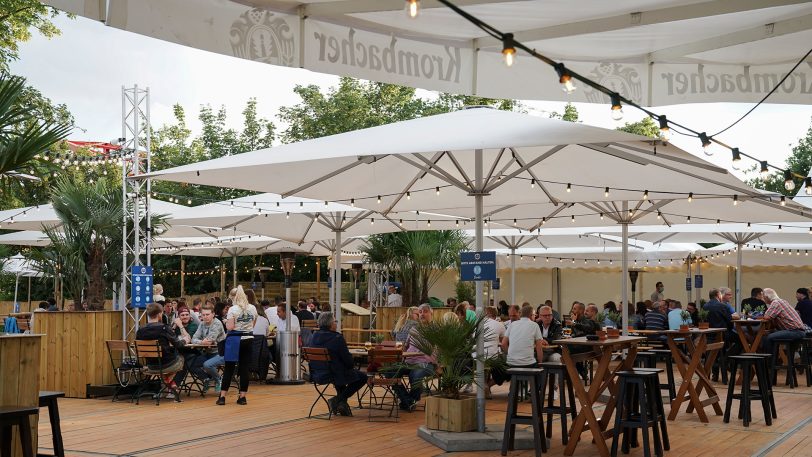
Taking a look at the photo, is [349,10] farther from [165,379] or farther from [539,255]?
[539,255]

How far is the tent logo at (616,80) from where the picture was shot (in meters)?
5.02

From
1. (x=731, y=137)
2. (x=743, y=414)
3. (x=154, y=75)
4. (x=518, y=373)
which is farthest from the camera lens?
(x=154, y=75)

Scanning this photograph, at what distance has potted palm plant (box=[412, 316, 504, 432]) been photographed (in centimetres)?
838

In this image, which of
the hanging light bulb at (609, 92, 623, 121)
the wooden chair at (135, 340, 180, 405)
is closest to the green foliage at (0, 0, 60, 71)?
the wooden chair at (135, 340, 180, 405)

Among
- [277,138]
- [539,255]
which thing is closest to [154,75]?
[277,138]

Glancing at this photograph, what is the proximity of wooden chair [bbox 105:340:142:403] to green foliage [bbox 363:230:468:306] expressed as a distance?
27.5 ft

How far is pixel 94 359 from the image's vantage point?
12414 mm

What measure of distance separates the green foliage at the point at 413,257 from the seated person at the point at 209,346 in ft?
25.1

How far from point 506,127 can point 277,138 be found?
2855 centimetres

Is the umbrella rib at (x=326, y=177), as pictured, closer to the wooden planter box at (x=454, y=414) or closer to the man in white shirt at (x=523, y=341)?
the wooden planter box at (x=454, y=414)

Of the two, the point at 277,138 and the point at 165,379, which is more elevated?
the point at 277,138

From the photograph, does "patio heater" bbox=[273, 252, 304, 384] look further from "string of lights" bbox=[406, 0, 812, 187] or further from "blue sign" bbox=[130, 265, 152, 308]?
"string of lights" bbox=[406, 0, 812, 187]

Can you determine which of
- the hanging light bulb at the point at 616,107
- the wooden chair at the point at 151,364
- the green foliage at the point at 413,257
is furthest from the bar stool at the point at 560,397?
the green foliage at the point at 413,257

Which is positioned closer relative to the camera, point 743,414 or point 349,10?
point 349,10
